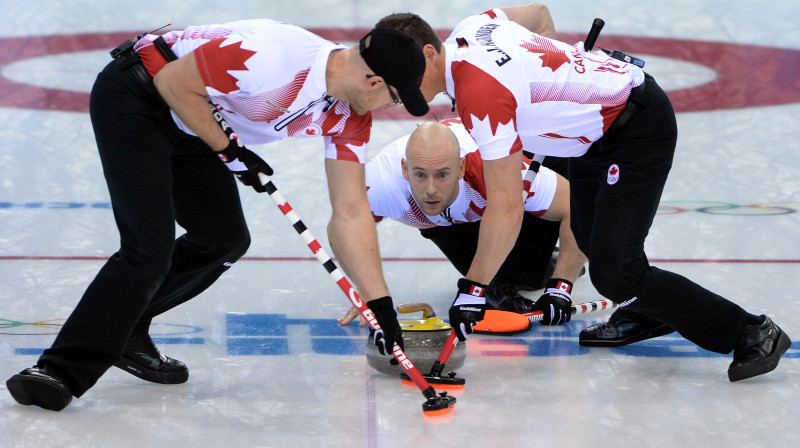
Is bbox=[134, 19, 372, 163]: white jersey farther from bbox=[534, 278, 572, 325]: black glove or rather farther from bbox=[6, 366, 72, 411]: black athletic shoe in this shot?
bbox=[534, 278, 572, 325]: black glove

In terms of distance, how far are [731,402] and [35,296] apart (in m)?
2.57

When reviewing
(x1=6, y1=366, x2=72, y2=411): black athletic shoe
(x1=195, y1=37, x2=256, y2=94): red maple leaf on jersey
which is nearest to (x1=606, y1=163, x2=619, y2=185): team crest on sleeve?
(x1=195, y1=37, x2=256, y2=94): red maple leaf on jersey

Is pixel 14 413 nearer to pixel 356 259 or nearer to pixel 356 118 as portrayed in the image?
pixel 356 259

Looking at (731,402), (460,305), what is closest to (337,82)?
(460,305)

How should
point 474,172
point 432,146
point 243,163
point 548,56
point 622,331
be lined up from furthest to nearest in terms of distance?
point 474,172, point 432,146, point 622,331, point 548,56, point 243,163

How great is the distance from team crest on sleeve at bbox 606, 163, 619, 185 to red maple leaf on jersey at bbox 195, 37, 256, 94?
4.02 ft

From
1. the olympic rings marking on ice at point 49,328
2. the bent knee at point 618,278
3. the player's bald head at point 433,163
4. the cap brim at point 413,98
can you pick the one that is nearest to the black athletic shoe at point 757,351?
the bent knee at point 618,278

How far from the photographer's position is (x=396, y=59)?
8.93 feet

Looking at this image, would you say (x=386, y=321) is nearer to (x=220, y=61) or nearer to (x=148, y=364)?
(x=148, y=364)

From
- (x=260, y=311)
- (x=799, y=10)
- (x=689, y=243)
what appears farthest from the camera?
(x=799, y=10)

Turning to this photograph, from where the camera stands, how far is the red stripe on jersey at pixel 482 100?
295 cm

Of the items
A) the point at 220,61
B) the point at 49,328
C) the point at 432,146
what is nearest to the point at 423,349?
the point at 432,146

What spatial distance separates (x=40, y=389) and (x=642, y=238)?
186 cm

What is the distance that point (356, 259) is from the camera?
10.3 ft
